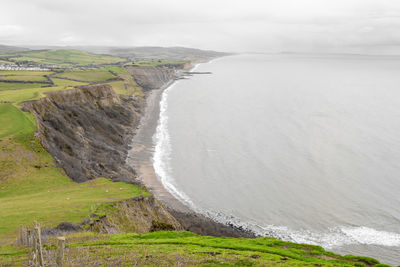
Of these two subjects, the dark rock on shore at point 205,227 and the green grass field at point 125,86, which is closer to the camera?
the dark rock on shore at point 205,227

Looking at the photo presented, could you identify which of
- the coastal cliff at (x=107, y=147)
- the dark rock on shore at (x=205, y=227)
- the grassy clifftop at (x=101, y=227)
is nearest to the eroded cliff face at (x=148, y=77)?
the coastal cliff at (x=107, y=147)

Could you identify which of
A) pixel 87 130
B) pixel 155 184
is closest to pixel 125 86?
pixel 87 130

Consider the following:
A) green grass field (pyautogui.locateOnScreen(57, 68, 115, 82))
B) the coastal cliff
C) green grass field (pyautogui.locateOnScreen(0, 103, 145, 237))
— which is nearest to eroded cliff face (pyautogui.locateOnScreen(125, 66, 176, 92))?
green grass field (pyautogui.locateOnScreen(57, 68, 115, 82))

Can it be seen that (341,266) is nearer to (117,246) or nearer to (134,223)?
→ (117,246)

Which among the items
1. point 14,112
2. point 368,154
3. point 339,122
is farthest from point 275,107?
point 14,112

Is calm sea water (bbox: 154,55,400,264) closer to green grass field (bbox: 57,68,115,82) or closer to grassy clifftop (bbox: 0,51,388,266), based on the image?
grassy clifftop (bbox: 0,51,388,266)

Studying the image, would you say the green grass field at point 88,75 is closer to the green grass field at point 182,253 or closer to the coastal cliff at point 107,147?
the coastal cliff at point 107,147
